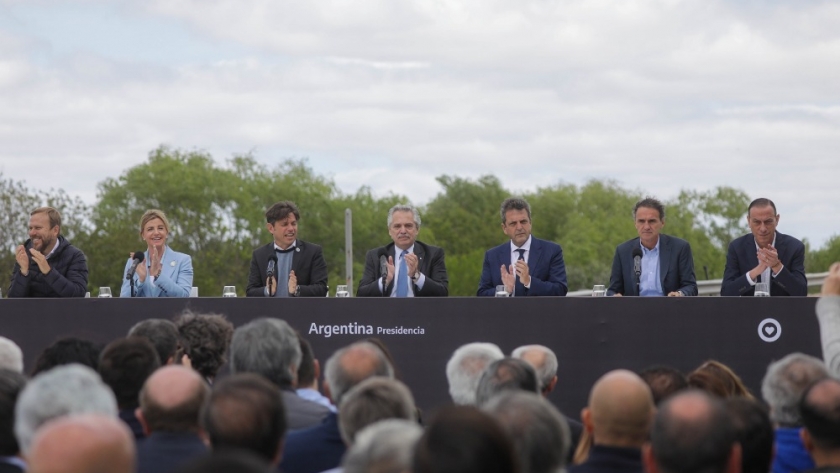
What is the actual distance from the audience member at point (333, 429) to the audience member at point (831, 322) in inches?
76.6

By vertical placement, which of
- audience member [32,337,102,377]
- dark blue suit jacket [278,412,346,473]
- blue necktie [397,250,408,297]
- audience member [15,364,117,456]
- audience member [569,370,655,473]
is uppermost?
blue necktie [397,250,408,297]

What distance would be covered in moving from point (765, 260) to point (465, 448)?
22.3 feet

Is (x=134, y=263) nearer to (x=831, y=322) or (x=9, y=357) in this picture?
(x=9, y=357)

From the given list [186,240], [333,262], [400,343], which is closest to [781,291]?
[400,343]

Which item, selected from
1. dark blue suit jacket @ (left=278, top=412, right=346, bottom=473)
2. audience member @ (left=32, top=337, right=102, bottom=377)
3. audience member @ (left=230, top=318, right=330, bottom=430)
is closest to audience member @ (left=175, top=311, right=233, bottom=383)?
audience member @ (left=32, top=337, right=102, bottom=377)

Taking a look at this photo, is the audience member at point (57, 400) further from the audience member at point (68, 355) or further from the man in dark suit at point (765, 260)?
the man in dark suit at point (765, 260)

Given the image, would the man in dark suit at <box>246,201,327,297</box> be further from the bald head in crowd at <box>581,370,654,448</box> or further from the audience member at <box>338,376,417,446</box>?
the bald head in crowd at <box>581,370,654,448</box>

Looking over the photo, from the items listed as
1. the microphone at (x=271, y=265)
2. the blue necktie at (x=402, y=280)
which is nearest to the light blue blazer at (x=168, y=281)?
the microphone at (x=271, y=265)

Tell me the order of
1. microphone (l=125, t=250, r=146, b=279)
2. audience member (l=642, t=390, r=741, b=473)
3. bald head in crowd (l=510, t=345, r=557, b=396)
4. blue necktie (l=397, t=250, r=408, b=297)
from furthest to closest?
blue necktie (l=397, t=250, r=408, b=297), microphone (l=125, t=250, r=146, b=279), bald head in crowd (l=510, t=345, r=557, b=396), audience member (l=642, t=390, r=741, b=473)

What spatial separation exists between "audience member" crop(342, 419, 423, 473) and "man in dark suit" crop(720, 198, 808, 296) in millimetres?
6605

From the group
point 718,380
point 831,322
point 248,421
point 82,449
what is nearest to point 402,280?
point 718,380

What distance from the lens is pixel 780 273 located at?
30.4 feet

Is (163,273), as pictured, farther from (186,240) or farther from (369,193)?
(369,193)

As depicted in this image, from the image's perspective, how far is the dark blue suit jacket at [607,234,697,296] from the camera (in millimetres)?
9734
